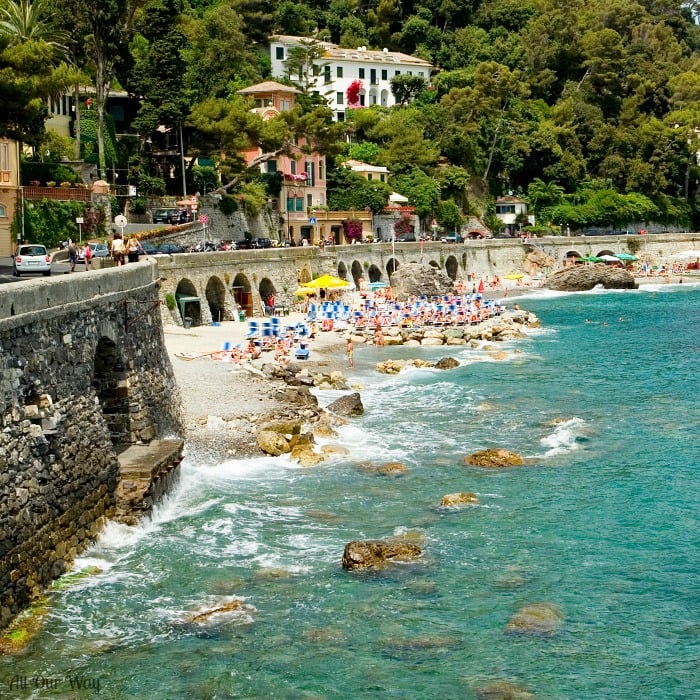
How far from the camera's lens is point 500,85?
10462cm

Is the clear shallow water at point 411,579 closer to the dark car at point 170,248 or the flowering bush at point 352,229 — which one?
the dark car at point 170,248

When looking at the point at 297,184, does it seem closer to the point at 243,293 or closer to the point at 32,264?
the point at 243,293

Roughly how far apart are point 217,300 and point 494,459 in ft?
93.8

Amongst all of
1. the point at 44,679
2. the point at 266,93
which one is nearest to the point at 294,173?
the point at 266,93

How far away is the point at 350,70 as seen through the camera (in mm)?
109438

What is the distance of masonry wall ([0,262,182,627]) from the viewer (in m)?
16.8

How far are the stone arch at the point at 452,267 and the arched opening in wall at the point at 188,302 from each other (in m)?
34.2

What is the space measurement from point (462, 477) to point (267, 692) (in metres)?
12.3

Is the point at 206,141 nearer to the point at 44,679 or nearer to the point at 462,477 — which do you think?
the point at 462,477

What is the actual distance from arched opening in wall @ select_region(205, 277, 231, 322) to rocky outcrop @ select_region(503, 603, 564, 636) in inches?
1460

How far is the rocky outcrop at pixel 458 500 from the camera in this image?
24.3 metres

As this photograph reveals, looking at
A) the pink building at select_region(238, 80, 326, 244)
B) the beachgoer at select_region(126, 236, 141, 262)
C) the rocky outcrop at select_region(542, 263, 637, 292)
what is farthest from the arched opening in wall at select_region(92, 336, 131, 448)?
the rocky outcrop at select_region(542, 263, 637, 292)

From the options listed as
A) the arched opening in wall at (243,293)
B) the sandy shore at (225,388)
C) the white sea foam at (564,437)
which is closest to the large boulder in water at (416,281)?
the arched opening in wall at (243,293)

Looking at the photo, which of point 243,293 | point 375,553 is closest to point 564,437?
point 375,553
